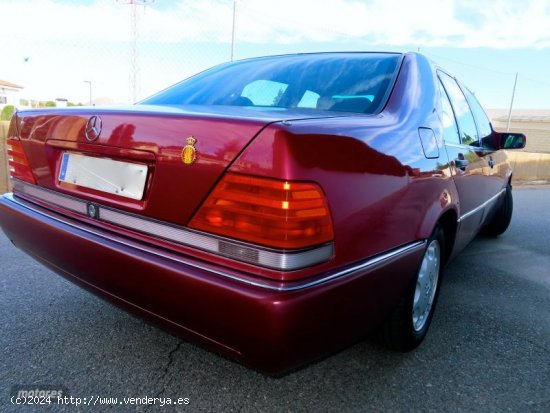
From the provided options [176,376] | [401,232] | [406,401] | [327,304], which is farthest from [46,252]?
[406,401]

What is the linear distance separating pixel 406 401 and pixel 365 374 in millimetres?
224

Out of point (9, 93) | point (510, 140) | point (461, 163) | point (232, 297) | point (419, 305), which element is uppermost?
point (9, 93)

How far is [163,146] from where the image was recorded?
1.44m

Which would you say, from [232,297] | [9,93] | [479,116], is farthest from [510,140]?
[9,93]

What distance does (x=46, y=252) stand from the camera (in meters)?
1.87

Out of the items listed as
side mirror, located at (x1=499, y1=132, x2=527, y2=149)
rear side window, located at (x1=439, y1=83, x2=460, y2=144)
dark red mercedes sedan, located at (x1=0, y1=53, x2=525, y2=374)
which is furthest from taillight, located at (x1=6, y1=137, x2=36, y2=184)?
side mirror, located at (x1=499, y1=132, x2=527, y2=149)

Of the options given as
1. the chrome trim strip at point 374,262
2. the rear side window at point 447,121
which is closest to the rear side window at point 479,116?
the rear side window at point 447,121

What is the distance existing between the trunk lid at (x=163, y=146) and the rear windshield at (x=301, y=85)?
21.8 inches

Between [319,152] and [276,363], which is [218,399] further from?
[319,152]

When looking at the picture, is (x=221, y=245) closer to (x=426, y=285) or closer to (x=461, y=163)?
(x=426, y=285)

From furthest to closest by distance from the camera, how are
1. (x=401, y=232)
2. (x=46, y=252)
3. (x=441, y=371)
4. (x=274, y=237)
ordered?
(x=441, y=371), (x=46, y=252), (x=401, y=232), (x=274, y=237)

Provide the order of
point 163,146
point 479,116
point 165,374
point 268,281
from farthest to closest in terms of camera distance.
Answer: point 479,116 < point 165,374 < point 163,146 < point 268,281

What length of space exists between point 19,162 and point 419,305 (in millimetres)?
2125

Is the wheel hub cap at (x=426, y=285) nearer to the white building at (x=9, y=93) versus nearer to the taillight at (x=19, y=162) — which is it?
the taillight at (x=19, y=162)
